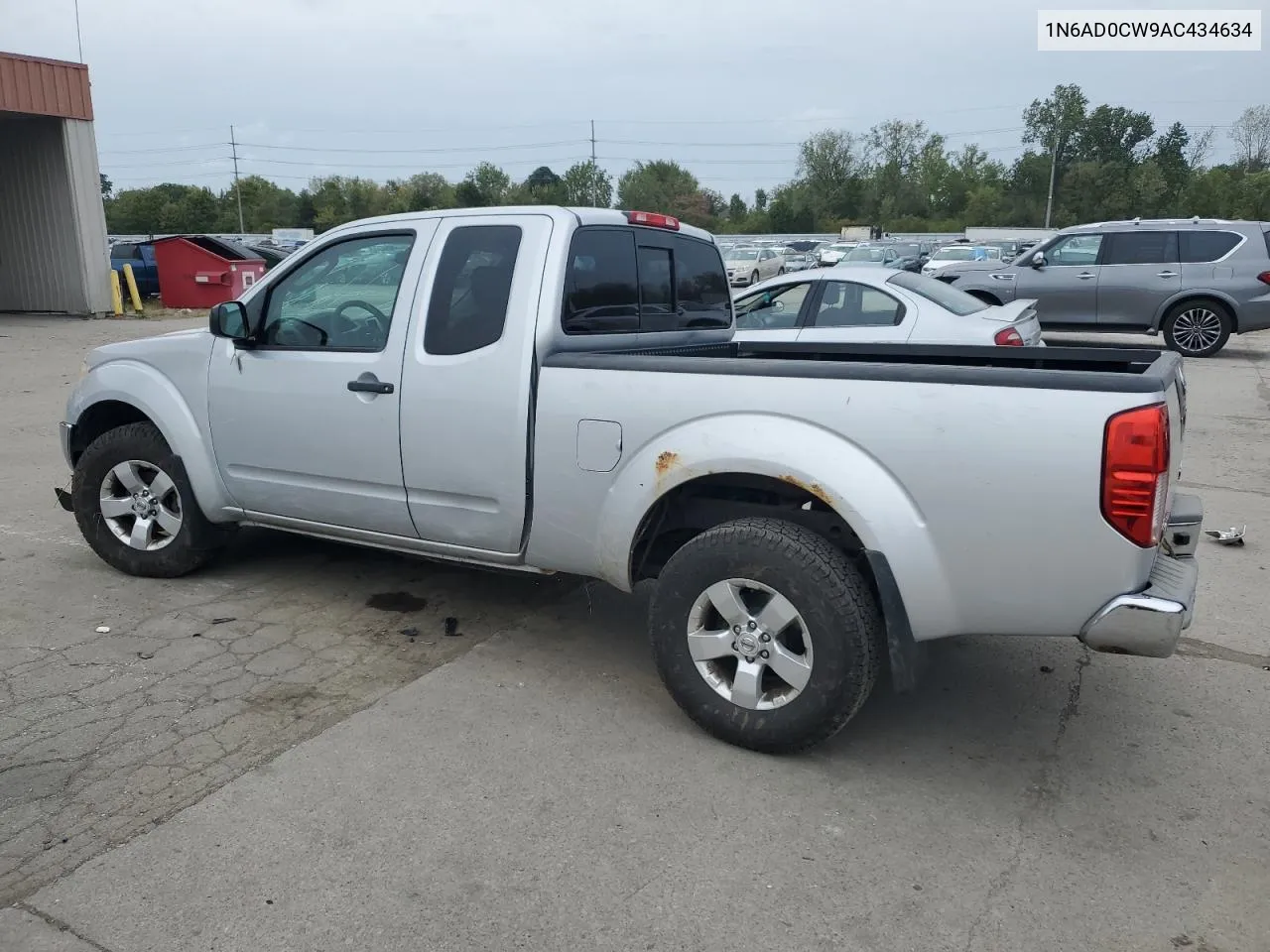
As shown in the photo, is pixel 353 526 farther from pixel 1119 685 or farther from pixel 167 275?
pixel 167 275

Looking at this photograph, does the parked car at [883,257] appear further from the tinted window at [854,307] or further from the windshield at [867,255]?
the tinted window at [854,307]

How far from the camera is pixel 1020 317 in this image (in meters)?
9.51

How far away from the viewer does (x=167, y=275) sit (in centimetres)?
2262

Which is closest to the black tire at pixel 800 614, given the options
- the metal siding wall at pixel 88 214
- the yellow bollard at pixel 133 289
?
the metal siding wall at pixel 88 214

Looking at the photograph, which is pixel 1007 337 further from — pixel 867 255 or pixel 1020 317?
pixel 867 255

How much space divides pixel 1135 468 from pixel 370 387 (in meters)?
2.94

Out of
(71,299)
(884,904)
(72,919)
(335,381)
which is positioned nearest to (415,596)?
(335,381)

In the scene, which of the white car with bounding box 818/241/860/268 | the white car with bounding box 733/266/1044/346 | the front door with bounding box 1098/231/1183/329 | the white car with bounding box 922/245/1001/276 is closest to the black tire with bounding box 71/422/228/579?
the white car with bounding box 733/266/1044/346

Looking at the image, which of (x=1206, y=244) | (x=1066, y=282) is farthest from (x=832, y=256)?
(x=1206, y=244)

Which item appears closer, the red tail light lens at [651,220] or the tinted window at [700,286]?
the red tail light lens at [651,220]

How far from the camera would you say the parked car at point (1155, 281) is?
14.1 metres

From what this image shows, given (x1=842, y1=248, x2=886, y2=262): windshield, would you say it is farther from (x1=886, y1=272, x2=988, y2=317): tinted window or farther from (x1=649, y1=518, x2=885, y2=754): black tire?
(x1=649, y1=518, x2=885, y2=754): black tire

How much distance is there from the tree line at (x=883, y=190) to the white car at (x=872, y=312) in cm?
6768

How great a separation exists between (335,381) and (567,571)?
1.37 metres
